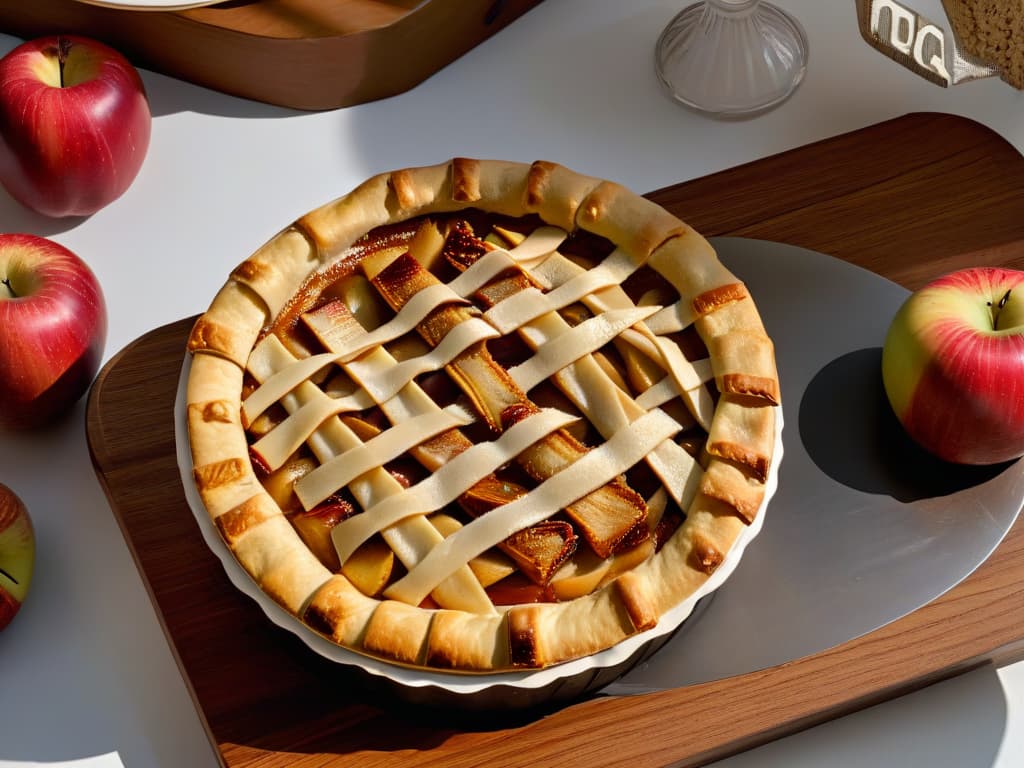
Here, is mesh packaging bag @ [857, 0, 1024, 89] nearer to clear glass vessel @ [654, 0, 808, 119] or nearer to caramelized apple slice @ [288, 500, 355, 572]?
clear glass vessel @ [654, 0, 808, 119]

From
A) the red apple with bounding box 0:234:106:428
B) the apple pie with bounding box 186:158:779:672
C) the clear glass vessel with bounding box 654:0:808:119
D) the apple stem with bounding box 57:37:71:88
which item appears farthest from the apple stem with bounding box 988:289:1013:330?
the apple stem with bounding box 57:37:71:88

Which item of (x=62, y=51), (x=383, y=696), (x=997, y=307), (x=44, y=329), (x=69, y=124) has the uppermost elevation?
(x=62, y=51)

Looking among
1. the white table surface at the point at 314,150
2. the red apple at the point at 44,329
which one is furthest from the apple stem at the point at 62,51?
the red apple at the point at 44,329

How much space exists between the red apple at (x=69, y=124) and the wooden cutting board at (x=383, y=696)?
0.81ft

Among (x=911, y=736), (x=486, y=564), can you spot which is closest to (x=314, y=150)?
(x=486, y=564)

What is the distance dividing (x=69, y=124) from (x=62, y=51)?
140 millimetres

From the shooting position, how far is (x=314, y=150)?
1.69m

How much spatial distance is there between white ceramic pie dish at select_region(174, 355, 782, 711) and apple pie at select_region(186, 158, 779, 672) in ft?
0.05

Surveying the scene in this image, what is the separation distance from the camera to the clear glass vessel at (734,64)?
168 centimetres

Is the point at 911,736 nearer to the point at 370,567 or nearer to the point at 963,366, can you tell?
the point at 963,366

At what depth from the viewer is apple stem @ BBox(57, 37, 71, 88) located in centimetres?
159

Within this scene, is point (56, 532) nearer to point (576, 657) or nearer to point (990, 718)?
point (576, 657)

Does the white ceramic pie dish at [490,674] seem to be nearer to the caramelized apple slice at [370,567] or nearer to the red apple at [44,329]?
the caramelized apple slice at [370,567]

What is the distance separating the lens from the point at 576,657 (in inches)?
43.0
